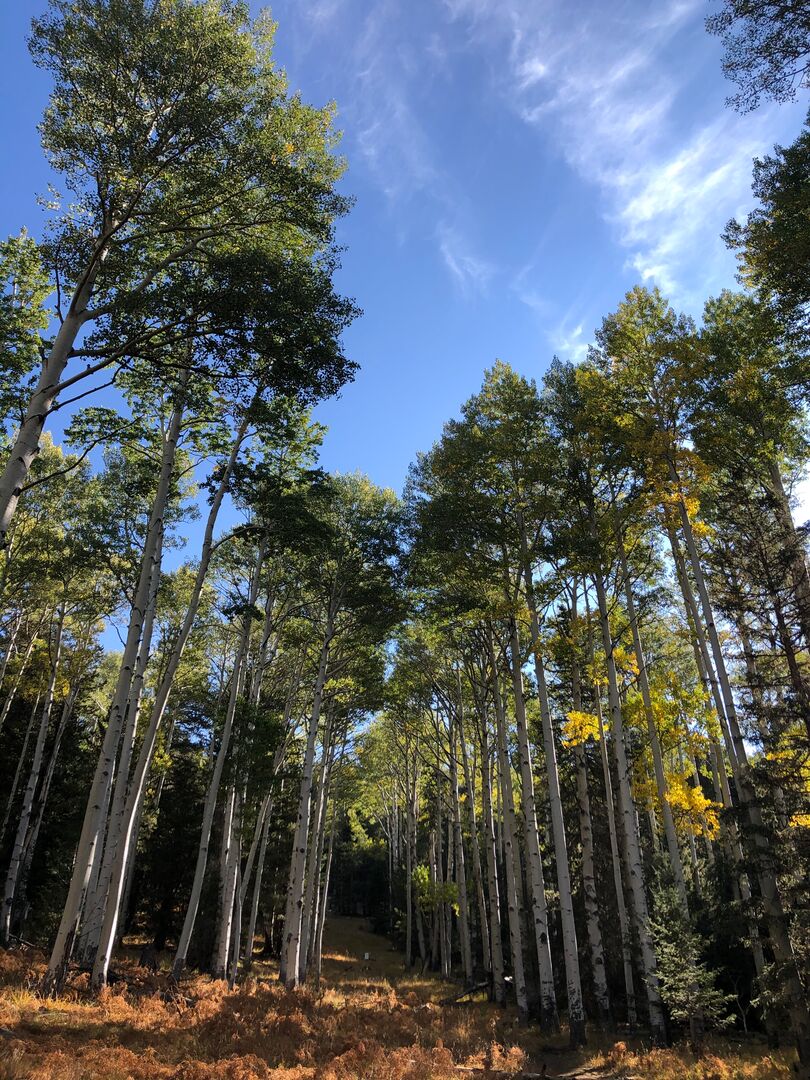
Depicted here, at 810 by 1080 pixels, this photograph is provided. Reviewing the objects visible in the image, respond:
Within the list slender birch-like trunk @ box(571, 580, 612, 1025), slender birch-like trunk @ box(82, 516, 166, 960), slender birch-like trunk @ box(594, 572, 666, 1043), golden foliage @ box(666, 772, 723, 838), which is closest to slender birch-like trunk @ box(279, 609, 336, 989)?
slender birch-like trunk @ box(82, 516, 166, 960)

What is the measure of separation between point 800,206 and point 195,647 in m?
19.5

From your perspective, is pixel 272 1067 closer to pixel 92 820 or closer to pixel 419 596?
pixel 92 820

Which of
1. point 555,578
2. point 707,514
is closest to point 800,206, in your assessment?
point 707,514

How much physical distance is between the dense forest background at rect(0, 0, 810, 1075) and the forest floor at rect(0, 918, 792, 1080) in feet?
2.62

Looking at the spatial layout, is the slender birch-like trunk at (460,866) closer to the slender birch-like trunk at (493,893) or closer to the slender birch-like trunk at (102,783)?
the slender birch-like trunk at (493,893)

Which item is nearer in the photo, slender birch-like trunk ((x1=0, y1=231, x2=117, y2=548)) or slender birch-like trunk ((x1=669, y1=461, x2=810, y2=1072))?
slender birch-like trunk ((x1=0, y1=231, x2=117, y2=548))

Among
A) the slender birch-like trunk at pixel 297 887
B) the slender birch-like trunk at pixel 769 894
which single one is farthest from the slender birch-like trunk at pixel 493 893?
the slender birch-like trunk at pixel 769 894

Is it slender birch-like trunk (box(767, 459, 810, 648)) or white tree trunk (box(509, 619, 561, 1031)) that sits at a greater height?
slender birch-like trunk (box(767, 459, 810, 648))

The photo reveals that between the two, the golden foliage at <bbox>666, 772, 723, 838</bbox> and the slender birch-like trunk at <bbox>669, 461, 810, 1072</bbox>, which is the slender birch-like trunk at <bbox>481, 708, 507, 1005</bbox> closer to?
the golden foliage at <bbox>666, 772, 723, 838</bbox>

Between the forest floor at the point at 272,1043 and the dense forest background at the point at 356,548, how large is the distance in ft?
2.62

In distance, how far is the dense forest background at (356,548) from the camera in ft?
25.8

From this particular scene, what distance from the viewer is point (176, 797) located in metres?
27.0

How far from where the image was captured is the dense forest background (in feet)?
A: 25.8

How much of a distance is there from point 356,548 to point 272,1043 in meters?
11.2
